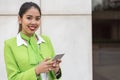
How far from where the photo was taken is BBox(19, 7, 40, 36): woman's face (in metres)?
3.07

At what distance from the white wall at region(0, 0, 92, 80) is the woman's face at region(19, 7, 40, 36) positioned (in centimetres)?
289

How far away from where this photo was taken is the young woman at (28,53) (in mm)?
2977

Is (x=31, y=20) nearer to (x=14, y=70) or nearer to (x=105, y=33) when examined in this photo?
(x=14, y=70)

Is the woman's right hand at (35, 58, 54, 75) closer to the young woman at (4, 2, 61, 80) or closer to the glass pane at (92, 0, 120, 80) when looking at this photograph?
the young woman at (4, 2, 61, 80)

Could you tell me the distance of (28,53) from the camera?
3.07m

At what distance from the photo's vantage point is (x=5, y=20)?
5945 mm

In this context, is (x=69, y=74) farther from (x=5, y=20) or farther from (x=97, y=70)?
(x=5, y=20)

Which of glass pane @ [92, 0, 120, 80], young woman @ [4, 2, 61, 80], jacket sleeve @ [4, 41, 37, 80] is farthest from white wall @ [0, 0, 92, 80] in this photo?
jacket sleeve @ [4, 41, 37, 80]

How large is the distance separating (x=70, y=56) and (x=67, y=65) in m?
0.16

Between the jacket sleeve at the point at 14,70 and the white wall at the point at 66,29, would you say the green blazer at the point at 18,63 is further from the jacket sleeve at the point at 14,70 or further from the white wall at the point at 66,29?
the white wall at the point at 66,29

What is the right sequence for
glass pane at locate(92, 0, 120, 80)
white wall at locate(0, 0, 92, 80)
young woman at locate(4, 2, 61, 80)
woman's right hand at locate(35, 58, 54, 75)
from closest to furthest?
woman's right hand at locate(35, 58, 54, 75)
young woman at locate(4, 2, 61, 80)
white wall at locate(0, 0, 92, 80)
glass pane at locate(92, 0, 120, 80)

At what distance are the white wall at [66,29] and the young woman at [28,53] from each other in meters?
2.81

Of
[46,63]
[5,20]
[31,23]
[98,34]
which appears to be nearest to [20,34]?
[31,23]

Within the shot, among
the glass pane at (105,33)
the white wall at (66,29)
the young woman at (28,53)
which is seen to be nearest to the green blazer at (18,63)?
the young woman at (28,53)
